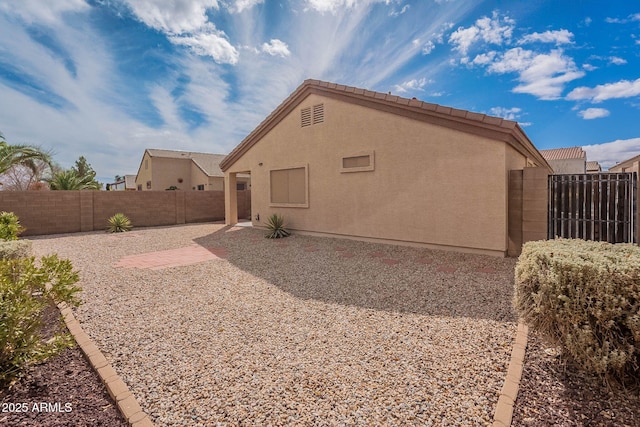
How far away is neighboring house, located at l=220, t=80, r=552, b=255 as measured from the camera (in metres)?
7.48

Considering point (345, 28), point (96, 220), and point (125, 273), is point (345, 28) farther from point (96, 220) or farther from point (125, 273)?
point (96, 220)

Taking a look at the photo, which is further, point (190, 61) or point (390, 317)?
point (190, 61)

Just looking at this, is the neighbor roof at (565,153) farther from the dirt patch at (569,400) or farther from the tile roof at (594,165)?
the dirt patch at (569,400)

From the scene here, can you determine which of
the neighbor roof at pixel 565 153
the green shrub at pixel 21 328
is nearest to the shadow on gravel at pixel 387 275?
the green shrub at pixel 21 328

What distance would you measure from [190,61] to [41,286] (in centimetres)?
1211

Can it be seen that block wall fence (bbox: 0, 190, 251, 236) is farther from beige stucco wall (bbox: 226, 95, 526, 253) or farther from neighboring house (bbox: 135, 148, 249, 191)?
neighboring house (bbox: 135, 148, 249, 191)

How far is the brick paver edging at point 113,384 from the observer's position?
218cm

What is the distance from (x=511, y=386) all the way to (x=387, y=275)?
12.4ft

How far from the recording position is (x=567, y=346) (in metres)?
2.49

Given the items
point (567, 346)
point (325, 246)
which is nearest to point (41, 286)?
point (567, 346)

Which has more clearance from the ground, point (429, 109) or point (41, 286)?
point (429, 109)

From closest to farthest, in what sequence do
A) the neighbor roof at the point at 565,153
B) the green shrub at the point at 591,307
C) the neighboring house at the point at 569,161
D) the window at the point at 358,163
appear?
1. the green shrub at the point at 591,307
2. the window at the point at 358,163
3. the neighboring house at the point at 569,161
4. the neighbor roof at the point at 565,153

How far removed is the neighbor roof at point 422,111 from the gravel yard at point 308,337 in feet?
11.3

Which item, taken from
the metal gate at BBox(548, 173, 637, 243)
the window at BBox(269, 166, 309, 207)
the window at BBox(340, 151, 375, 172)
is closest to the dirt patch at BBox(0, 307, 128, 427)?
the window at BBox(340, 151, 375, 172)
